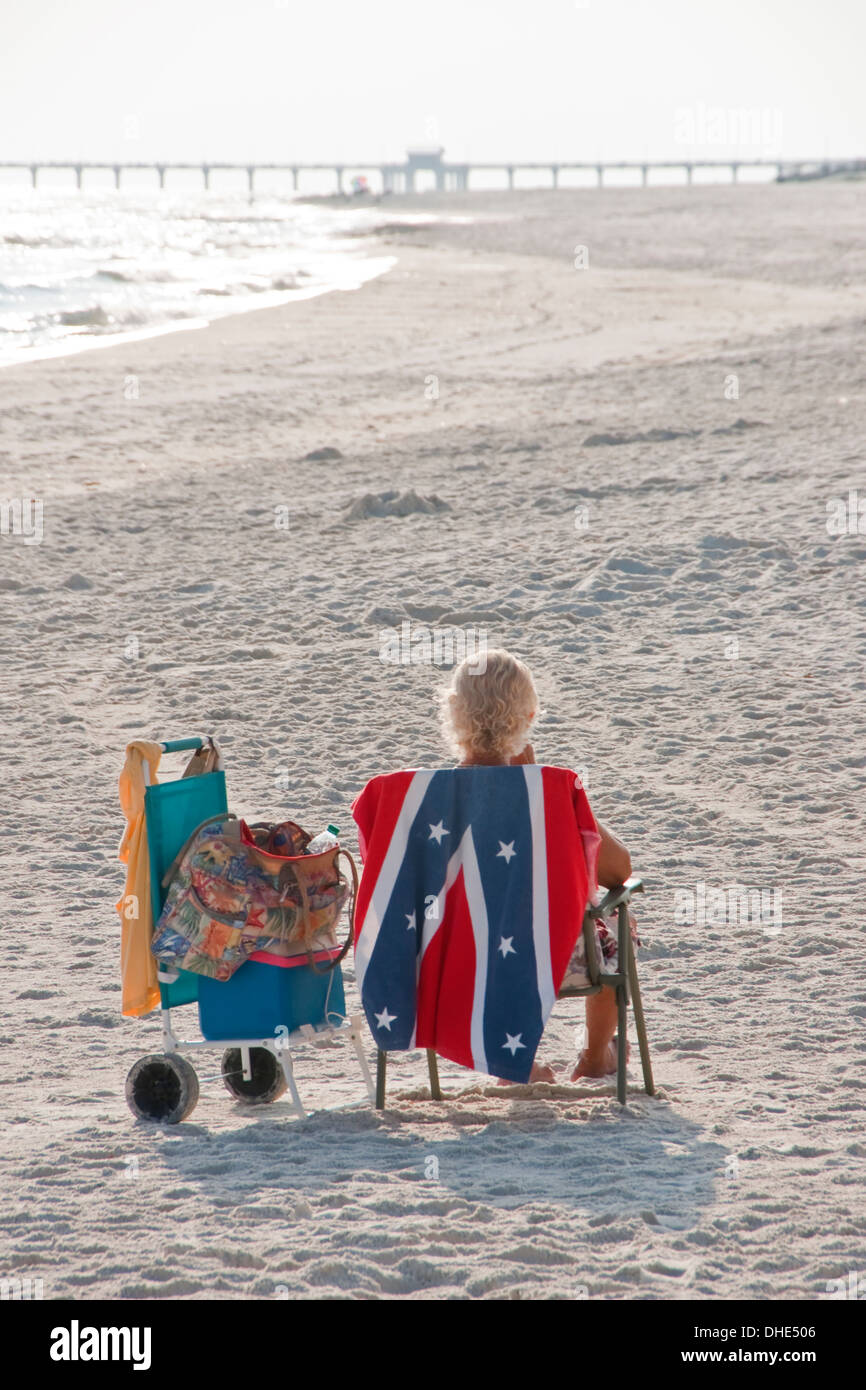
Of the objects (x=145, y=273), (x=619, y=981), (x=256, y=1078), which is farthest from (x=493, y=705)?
(x=145, y=273)

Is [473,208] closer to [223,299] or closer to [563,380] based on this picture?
[223,299]

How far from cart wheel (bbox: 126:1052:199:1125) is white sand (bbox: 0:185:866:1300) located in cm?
5

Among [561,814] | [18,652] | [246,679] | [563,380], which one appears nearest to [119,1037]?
[561,814]

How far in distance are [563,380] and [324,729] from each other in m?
8.98

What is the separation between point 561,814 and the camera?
3250 mm

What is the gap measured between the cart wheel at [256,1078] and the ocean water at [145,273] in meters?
14.6

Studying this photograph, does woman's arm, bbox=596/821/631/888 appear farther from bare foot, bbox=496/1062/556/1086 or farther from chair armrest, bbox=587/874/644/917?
bare foot, bbox=496/1062/556/1086

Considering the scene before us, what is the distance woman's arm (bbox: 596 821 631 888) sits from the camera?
11.3ft

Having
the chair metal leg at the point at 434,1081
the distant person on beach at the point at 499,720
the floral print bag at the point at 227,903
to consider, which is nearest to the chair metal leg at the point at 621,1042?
the distant person on beach at the point at 499,720

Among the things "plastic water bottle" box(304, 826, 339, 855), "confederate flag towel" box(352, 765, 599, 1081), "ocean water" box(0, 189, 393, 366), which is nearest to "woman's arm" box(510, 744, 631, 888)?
"confederate flag towel" box(352, 765, 599, 1081)

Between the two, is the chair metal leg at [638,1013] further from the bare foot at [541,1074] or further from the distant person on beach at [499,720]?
the bare foot at [541,1074]

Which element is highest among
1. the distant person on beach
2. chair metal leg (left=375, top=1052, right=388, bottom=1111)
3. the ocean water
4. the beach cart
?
the ocean water

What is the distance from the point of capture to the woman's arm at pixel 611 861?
3436 mm

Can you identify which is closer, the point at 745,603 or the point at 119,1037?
the point at 119,1037
